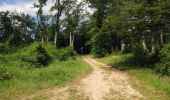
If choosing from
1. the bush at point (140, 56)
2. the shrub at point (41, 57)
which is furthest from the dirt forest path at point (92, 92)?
the bush at point (140, 56)

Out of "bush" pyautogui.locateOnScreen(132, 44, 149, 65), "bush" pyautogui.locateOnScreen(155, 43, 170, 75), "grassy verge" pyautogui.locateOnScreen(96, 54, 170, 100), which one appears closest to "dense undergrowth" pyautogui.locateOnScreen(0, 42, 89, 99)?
"grassy verge" pyautogui.locateOnScreen(96, 54, 170, 100)

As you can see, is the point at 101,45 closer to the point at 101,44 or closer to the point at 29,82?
the point at 101,44

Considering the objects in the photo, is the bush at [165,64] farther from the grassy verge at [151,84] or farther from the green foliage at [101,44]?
the green foliage at [101,44]

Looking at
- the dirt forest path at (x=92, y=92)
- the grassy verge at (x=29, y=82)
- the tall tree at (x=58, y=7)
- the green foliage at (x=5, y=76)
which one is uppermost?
the tall tree at (x=58, y=7)

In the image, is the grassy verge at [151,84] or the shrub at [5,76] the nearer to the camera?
the grassy verge at [151,84]

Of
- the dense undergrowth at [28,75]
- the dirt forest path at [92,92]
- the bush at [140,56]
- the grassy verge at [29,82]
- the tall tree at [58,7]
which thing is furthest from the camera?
the tall tree at [58,7]

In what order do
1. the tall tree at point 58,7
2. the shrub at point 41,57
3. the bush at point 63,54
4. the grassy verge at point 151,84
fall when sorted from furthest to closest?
the tall tree at point 58,7
the bush at point 63,54
the shrub at point 41,57
the grassy verge at point 151,84

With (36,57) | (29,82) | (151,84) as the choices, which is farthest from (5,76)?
(36,57)

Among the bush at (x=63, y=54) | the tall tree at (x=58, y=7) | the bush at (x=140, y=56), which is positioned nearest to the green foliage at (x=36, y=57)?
the bush at (x=63, y=54)

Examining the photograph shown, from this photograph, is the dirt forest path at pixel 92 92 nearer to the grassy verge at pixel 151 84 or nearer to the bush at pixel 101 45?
the grassy verge at pixel 151 84

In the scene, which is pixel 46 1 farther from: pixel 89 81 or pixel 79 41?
pixel 89 81

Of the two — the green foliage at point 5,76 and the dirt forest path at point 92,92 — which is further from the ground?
the green foliage at point 5,76

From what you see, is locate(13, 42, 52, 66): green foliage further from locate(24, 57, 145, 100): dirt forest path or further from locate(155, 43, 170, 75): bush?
locate(155, 43, 170, 75): bush

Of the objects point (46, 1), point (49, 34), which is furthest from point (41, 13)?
point (49, 34)
